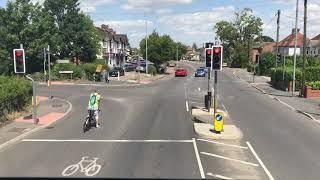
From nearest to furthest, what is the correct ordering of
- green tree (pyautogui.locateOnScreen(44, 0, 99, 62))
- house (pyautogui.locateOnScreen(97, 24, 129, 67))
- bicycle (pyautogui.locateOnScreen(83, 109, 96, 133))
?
bicycle (pyautogui.locateOnScreen(83, 109, 96, 133)) → green tree (pyautogui.locateOnScreen(44, 0, 99, 62)) → house (pyautogui.locateOnScreen(97, 24, 129, 67))

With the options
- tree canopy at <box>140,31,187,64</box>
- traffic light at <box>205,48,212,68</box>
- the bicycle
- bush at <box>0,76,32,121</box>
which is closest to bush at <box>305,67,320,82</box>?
traffic light at <box>205,48,212,68</box>

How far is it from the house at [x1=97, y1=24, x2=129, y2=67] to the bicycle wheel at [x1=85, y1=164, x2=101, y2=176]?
75.4 metres

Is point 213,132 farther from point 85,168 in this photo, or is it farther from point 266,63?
point 266,63

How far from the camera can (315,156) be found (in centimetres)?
1761

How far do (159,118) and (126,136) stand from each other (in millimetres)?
5959

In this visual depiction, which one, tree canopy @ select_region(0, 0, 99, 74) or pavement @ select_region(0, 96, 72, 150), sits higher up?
tree canopy @ select_region(0, 0, 99, 74)

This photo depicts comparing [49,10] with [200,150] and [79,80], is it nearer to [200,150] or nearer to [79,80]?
[79,80]

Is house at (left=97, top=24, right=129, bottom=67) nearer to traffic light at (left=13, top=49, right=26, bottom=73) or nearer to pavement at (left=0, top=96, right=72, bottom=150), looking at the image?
pavement at (left=0, top=96, right=72, bottom=150)

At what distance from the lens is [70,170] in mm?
14922

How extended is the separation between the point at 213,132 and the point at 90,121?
5.87m

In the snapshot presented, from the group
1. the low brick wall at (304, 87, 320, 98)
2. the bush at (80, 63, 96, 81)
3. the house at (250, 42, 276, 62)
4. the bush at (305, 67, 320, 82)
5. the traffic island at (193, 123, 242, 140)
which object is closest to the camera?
the traffic island at (193, 123, 242, 140)

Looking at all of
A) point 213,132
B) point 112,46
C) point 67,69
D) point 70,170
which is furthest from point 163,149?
point 112,46

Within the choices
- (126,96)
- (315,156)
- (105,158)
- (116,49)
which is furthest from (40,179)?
(116,49)

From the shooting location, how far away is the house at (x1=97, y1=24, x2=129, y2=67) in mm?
96938
